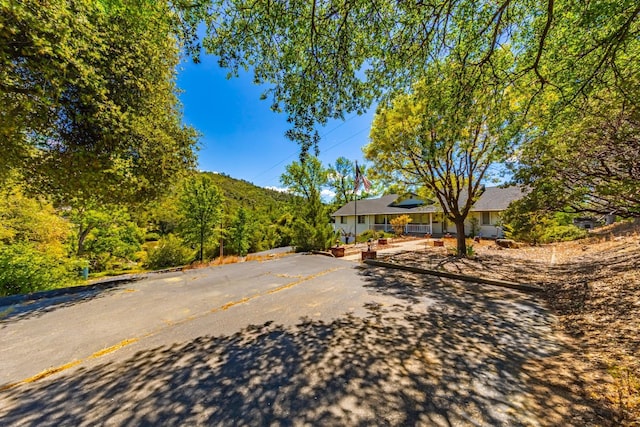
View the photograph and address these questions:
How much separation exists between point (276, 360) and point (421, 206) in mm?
19320

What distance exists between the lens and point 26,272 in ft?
20.2

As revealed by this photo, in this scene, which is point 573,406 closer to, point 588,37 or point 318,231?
point 588,37

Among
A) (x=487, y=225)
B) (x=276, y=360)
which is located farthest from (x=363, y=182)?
(x=276, y=360)

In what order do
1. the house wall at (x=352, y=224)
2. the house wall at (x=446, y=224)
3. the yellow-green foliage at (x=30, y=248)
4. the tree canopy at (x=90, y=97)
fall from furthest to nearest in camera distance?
the house wall at (x=352, y=224) < the house wall at (x=446, y=224) < the yellow-green foliage at (x=30, y=248) < the tree canopy at (x=90, y=97)

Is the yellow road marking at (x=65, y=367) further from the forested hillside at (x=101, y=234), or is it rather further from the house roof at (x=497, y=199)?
the house roof at (x=497, y=199)

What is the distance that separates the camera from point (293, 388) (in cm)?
252

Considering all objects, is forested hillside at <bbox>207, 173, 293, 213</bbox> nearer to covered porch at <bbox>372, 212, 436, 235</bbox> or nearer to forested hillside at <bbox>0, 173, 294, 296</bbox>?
covered porch at <bbox>372, 212, 436, 235</bbox>

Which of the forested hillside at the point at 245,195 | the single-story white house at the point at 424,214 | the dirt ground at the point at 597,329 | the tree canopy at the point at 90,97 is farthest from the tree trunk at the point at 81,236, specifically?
the forested hillside at the point at 245,195

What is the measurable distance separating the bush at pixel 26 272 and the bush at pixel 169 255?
5.79m

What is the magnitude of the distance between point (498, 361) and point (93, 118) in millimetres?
8080

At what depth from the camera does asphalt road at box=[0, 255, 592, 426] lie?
219 centimetres

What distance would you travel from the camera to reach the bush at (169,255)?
42.5 ft

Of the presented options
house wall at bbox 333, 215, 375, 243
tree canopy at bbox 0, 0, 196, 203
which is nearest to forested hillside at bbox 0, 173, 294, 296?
tree canopy at bbox 0, 0, 196, 203

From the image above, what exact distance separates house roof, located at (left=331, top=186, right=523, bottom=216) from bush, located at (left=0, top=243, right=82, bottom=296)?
15.2m
